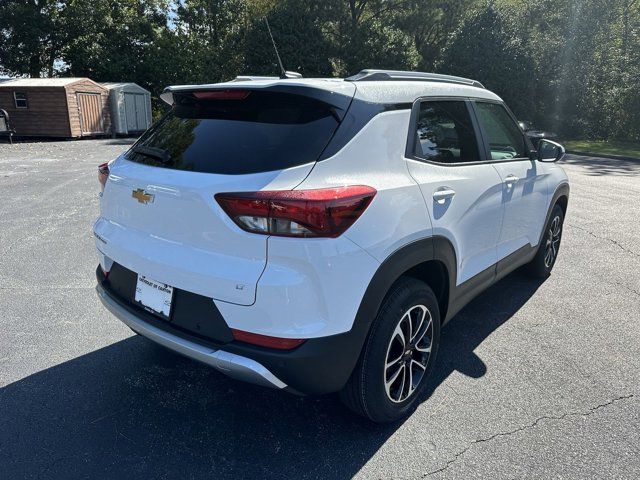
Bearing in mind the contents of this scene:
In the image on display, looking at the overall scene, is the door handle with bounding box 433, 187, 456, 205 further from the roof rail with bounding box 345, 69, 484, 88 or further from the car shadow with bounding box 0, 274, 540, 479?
the car shadow with bounding box 0, 274, 540, 479

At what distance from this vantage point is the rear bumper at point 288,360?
2.08 metres

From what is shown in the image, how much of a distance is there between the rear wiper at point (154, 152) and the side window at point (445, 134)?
1315 millimetres

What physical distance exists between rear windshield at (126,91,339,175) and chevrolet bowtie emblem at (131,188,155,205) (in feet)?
0.57

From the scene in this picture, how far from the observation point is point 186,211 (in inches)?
87.2

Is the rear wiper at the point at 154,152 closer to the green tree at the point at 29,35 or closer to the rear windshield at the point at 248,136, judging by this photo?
the rear windshield at the point at 248,136

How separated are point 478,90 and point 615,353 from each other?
2.12m

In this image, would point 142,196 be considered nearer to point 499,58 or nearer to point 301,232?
point 301,232

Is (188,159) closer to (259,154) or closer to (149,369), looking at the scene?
(259,154)

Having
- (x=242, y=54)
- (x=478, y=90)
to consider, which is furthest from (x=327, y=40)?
(x=478, y=90)

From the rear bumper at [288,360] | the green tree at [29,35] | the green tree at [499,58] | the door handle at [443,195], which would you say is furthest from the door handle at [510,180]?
the green tree at [29,35]

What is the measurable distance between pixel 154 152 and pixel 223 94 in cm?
50

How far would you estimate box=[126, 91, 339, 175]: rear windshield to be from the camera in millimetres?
2168

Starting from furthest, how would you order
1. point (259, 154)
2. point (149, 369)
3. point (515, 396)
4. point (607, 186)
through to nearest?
point (607, 186) < point (149, 369) < point (515, 396) < point (259, 154)

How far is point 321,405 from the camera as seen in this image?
2.81 m
